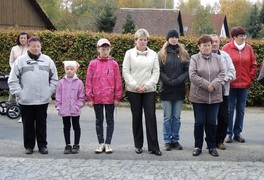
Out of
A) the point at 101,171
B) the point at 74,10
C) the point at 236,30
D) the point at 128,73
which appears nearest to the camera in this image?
the point at 101,171

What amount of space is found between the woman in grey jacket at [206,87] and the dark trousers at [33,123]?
2512 mm

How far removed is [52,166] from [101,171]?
772 mm

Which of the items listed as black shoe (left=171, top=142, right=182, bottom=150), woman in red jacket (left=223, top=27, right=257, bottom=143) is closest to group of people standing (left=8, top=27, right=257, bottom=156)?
black shoe (left=171, top=142, right=182, bottom=150)

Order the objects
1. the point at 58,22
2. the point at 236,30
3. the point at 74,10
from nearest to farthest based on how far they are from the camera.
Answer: the point at 236,30
the point at 58,22
the point at 74,10

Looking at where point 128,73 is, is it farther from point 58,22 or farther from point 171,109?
point 58,22

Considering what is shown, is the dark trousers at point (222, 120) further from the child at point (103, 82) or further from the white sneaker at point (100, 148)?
the white sneaker at point (100, 148)

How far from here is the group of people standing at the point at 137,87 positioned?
675cm

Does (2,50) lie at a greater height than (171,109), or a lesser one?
greater

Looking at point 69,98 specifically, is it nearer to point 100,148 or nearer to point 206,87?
point 100,148

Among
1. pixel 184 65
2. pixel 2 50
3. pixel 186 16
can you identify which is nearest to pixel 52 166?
pixel 184 65

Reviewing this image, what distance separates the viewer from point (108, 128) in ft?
23.2

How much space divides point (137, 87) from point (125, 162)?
1.20 meters

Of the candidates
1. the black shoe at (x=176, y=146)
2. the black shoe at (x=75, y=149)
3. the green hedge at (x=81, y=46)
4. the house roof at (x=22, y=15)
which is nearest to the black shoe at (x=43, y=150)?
the black shoe at (x=75, y=149)

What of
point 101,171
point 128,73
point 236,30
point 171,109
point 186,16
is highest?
point 186,16
